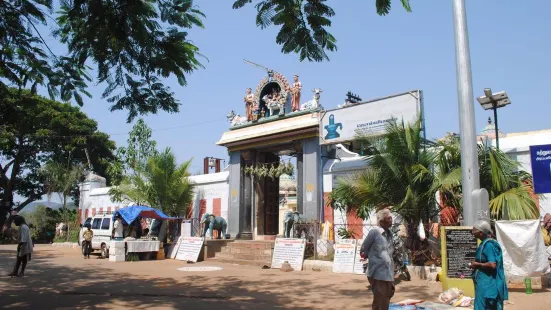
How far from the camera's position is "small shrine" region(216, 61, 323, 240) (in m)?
16.6

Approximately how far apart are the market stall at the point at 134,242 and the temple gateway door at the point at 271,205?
13.0 ft

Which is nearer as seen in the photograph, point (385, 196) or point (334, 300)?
point (334, 300)

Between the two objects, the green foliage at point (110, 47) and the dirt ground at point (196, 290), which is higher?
the green foliage at point (110, 47)

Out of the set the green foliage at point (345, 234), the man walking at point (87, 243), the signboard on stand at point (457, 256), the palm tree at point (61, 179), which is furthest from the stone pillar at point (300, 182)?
the palm tree at point (61, 179)

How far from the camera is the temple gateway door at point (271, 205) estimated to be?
18.7 meters

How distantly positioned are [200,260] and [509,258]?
34.7 feet

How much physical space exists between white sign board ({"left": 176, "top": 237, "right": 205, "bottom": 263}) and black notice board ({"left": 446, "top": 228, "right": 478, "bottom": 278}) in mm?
9914

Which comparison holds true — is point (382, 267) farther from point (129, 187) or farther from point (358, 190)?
point (129, 187)

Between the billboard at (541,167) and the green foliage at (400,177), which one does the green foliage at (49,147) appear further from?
the billboard at (541,167)

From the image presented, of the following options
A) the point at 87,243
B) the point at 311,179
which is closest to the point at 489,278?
the point at 311,179

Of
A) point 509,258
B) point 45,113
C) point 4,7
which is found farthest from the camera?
point 45,113

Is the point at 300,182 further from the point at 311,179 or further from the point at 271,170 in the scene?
the point at 271,170

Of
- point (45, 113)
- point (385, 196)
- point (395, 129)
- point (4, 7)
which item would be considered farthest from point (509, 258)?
point (45, 113)

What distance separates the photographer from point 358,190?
38.6 feet
